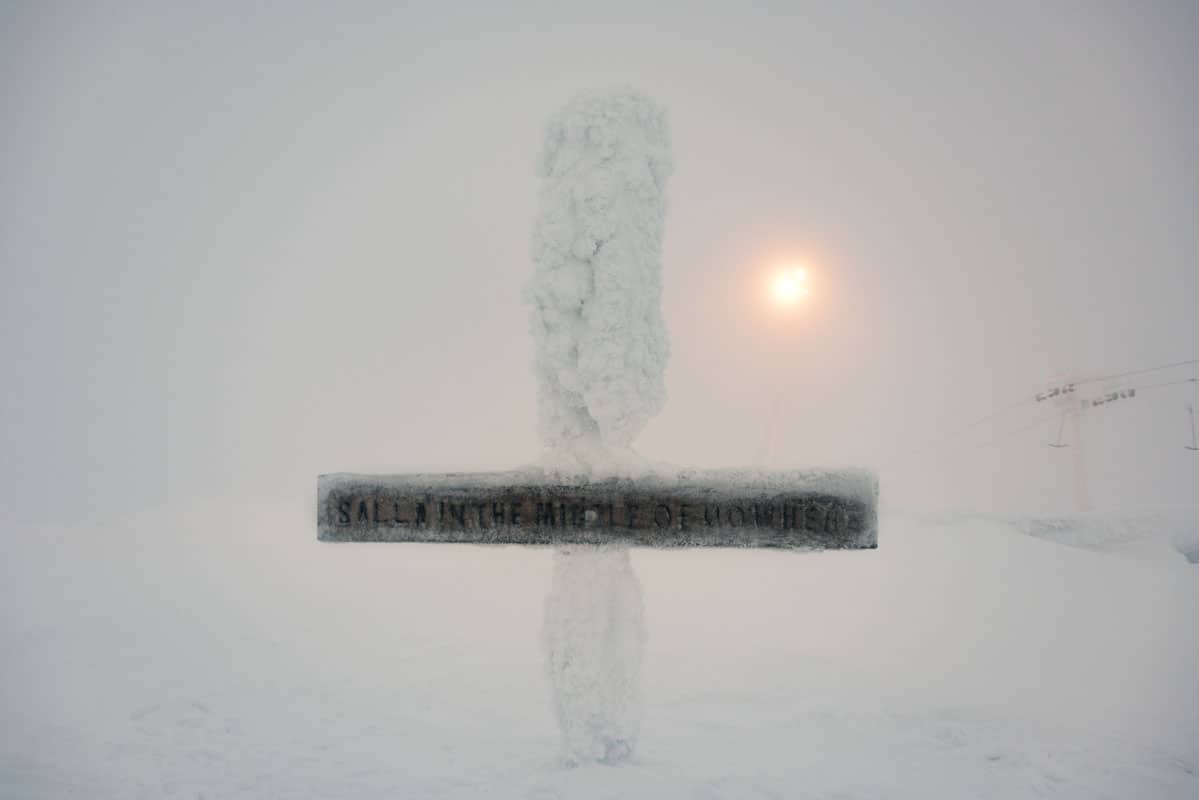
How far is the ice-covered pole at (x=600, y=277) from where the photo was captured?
4.06m

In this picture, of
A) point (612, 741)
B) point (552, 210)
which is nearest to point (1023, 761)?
point (612, 741)

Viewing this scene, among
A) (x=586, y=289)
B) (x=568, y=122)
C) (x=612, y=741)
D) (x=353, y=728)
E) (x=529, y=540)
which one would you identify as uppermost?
(x=568, y=122)

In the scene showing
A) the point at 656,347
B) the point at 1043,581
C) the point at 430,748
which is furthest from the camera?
the point at 1043,581

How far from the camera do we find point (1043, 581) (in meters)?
8.55

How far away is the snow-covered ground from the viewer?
190 inches

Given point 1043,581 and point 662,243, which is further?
point 1043,581

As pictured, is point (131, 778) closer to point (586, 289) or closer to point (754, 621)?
point (586, 289)

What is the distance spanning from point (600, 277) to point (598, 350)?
17.4 inches

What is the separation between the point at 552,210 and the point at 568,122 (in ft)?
1.81

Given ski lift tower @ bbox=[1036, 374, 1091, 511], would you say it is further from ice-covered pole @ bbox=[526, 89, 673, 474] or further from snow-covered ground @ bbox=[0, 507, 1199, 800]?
ice-covered pole @ bbox=[526, 89, 673, 474]

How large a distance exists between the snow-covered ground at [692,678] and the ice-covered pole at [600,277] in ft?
7.07

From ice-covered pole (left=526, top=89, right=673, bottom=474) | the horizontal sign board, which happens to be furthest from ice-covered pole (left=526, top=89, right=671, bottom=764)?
the horizontal sign board

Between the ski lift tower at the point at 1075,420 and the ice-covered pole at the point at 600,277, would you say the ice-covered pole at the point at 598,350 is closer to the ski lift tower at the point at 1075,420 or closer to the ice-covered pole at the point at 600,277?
the ice-covered pole at the point at 600,277

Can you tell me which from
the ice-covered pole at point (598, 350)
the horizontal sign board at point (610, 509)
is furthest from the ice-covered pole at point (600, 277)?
the horizontal sign board at point (610, 509)
